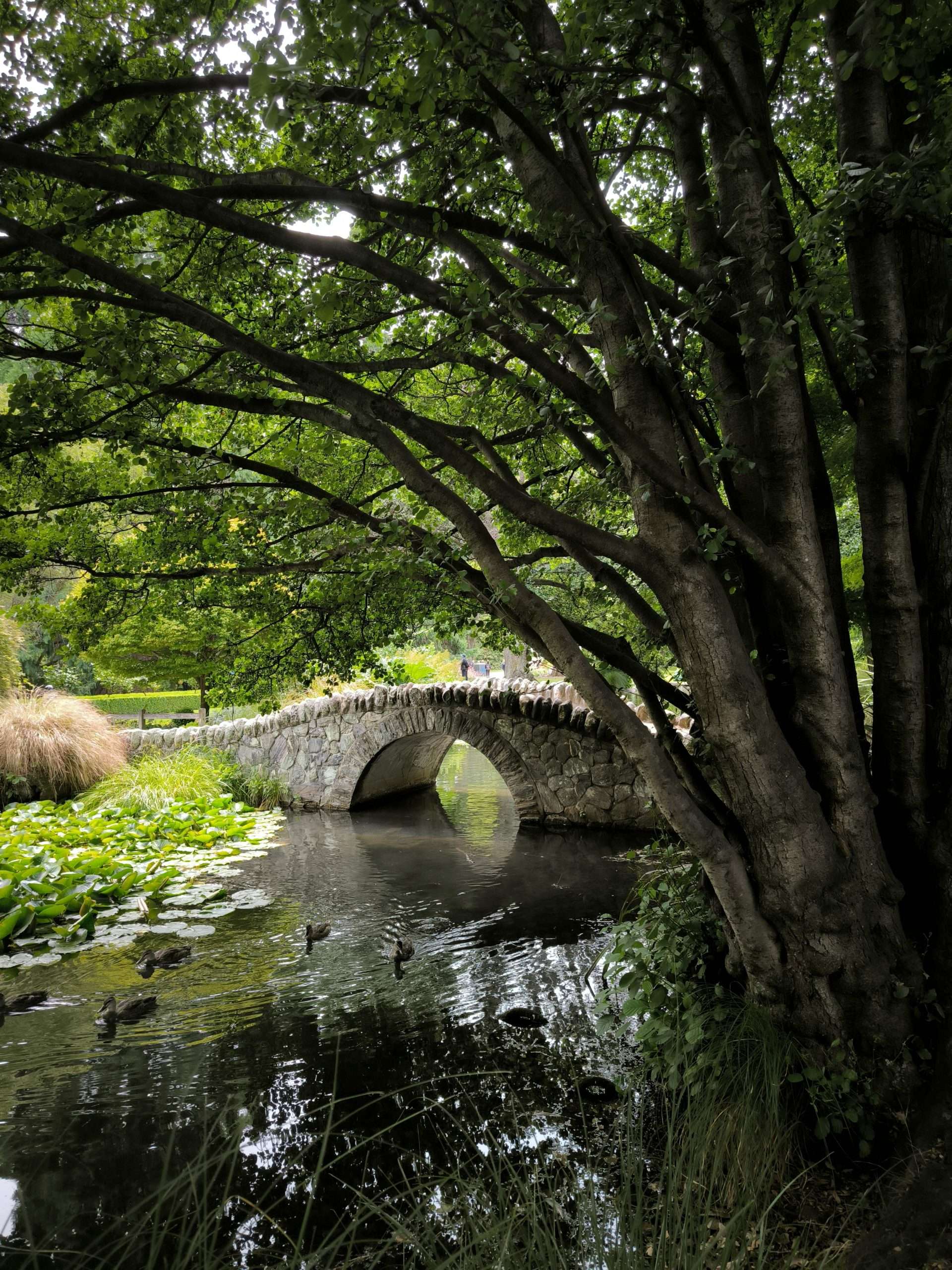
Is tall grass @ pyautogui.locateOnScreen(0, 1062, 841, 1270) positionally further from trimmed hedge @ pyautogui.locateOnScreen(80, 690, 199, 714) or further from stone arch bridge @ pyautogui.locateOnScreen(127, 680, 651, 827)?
trimmed hedge @ pyautogui.locateOnScreen(80, 690, 199, 714)

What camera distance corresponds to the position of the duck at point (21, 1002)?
14.5 feet

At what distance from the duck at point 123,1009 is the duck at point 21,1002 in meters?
0.44

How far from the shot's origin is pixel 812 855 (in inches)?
101

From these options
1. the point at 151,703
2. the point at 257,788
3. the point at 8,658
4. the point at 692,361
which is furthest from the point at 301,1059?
the point at 151,703

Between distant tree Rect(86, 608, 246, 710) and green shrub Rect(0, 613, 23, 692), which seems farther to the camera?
green shrub Rect(0, 613, 23, 692)

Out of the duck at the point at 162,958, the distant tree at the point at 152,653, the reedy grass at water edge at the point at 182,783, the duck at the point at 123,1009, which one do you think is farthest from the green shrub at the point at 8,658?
the duck at the point at 123,1009

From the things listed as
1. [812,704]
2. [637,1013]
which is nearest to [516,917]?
[637,1013]

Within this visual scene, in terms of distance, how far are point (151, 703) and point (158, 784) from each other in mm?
11510

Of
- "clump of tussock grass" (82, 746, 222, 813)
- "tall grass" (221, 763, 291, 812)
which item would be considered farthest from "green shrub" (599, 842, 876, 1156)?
"tall grass" (221, 763, 291, 812)

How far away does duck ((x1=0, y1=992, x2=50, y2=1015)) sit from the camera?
4.41m

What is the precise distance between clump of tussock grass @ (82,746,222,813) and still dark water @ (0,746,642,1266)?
3.91 m

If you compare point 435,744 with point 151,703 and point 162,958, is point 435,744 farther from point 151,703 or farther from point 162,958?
point 151,703

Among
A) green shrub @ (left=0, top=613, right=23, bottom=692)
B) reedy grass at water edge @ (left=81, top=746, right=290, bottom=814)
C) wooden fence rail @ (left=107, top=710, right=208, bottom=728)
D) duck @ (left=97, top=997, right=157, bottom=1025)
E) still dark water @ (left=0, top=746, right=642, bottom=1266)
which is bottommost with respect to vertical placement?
still dark water @ (left=0, top=746, right=642, bottom=1266)

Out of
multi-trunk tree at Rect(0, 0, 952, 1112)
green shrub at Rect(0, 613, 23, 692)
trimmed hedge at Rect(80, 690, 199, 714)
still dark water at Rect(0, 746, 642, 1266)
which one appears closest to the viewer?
multi-trunk tree at Rect(0, 0, 952, 1112)
